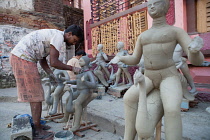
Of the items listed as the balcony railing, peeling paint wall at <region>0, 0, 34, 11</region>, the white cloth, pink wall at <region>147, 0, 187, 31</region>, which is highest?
peeling paint wall at <region>0, 0, 34, 11</region>

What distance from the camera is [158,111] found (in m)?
1.46

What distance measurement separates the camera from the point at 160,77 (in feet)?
4.99

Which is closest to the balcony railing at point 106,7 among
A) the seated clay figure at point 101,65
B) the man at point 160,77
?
the seated clay figure at point 101,65

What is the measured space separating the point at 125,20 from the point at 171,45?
13.9 feet

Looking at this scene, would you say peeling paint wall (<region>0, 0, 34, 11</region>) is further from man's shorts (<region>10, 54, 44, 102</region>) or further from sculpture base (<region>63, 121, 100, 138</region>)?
sculpture base (<region>63, 121, 100, 138</region>)

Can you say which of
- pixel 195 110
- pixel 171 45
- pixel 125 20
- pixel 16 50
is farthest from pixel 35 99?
pixel 125 20

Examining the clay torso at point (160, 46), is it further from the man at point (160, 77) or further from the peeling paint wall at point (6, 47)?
the peeling paint wall at point (6, 47)

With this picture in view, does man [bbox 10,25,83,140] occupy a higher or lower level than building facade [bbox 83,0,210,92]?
lower

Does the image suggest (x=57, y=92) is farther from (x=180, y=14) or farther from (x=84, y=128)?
(x=180, y=14)

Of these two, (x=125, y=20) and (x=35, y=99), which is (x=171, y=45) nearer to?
(x=35, y=99)

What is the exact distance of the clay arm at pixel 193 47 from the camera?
3.88 ft

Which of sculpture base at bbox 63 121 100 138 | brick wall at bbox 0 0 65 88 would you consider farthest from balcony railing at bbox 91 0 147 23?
sculpture base at bbox 63 121 100 138

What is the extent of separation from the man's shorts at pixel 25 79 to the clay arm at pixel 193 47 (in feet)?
6.31

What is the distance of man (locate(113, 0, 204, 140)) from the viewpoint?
1339 mm
